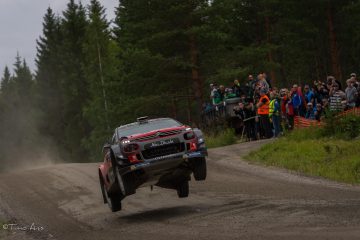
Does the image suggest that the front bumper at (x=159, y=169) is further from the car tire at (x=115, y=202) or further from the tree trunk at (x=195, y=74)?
the tree trunk at (x=195, y=74)

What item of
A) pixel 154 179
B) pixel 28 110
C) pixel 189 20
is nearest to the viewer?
pixel 154 179

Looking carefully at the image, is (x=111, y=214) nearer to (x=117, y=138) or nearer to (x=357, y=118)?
(x=117, y=138)

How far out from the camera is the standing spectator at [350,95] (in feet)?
68.5

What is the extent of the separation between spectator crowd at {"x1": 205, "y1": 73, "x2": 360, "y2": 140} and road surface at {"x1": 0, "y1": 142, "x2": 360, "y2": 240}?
11.5ft

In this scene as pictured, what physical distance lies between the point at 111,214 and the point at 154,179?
225 cm

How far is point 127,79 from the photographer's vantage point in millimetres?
40562

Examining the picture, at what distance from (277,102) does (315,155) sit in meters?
5.32

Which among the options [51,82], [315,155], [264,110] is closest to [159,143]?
[315,155]

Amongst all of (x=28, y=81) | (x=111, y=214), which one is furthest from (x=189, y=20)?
(x=28, y=81)

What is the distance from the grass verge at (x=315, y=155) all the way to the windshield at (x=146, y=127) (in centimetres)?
476

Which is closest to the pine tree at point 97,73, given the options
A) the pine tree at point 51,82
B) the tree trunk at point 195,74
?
the pine tree at point 51,82

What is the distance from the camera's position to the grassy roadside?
56.3 ft

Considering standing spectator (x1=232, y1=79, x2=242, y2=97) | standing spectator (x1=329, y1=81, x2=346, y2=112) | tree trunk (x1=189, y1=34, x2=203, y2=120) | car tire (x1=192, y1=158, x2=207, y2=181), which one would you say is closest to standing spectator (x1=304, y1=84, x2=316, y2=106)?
standing spectator (x1=329, y1=81, x2=346, y2=112)

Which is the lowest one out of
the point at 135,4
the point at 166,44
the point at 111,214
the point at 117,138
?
the point at 111,214
